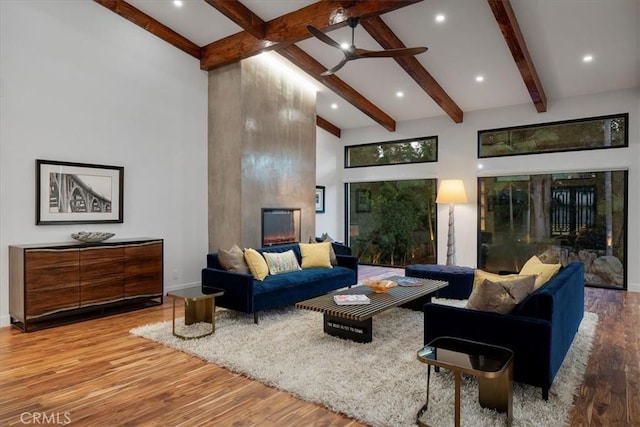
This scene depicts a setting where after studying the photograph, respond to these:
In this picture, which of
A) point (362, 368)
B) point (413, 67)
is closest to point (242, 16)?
point (413, 67)

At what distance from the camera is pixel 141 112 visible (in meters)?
5.54

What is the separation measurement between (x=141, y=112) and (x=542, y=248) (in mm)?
6962

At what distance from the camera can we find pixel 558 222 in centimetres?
679

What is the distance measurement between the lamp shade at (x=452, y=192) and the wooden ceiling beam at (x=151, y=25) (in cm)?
485

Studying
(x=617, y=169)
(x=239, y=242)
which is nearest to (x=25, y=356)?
(x=239, y=242)

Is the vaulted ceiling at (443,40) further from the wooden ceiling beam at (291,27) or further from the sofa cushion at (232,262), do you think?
the sofa cushion at (232,262)

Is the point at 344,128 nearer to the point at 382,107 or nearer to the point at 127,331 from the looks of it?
the point at 382,107

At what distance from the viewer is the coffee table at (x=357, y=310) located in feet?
11.2

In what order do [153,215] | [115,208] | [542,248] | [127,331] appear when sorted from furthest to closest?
[542,248] < [153,215] < [115,208] < [127,331]

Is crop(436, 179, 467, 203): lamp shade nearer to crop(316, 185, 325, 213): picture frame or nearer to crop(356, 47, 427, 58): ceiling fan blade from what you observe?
crop(316, 185, 325, 213): picture frame

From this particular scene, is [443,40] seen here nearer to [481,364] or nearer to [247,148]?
[247,148]

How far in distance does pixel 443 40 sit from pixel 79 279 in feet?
18.1

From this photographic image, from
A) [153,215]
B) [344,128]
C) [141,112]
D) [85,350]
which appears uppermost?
[344,128]
